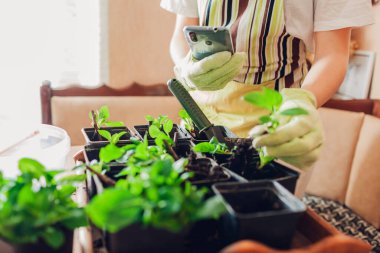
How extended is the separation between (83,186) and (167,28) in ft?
4.55

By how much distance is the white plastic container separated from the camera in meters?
0.54

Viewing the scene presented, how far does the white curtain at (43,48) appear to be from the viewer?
4.93 feet

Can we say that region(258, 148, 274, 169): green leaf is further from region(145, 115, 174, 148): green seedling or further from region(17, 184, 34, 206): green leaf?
region(17, 184, 34, 206): green leaf

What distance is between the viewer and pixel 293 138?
44 centimetres

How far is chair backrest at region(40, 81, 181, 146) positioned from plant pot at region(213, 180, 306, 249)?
40.3 inches

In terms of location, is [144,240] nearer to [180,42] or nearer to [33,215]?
[33,215]

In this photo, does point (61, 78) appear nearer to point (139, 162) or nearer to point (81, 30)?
point (81, 30)

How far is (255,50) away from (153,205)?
1.83 ft

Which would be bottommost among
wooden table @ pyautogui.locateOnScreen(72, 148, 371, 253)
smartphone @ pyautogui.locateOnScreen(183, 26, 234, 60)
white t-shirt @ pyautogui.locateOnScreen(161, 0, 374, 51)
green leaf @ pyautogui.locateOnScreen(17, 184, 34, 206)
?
wooden table @ pyautogui.locateOnScreen(72, 148, 371, 253)

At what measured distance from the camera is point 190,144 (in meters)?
0.53

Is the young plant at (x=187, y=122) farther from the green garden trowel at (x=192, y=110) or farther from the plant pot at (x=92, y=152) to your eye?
the plant pot at (x=92, y=152)

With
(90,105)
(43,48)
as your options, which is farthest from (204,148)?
(43,48)

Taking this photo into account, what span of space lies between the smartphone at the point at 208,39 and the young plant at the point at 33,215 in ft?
1.09

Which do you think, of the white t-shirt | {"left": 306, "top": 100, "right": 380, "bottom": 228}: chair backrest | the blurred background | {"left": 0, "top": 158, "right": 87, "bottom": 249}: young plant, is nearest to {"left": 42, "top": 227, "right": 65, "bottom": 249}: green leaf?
{"left": 0, "top": 158, "right": 87, "bottom": 249}: young plant
